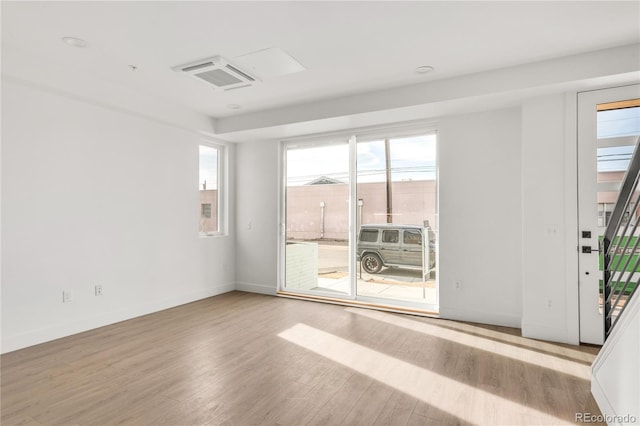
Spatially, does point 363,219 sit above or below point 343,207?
below

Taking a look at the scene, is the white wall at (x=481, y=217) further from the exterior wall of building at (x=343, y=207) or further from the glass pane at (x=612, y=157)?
the glass pane at (x=612, y=157)

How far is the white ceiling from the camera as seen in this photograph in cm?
253

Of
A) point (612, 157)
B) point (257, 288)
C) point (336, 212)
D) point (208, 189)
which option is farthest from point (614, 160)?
point (208, 189)

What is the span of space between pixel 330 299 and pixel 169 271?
2339 millimetres

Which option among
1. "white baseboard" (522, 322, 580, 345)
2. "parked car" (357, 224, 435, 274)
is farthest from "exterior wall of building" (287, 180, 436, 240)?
"white baseboard" (522, 322, 580, 345)

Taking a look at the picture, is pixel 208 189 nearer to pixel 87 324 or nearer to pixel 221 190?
pixel 221 190

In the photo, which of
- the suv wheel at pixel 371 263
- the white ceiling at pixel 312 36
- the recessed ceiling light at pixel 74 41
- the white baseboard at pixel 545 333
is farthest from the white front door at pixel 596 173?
Result: the recessed ceiling light at pixel 74 41

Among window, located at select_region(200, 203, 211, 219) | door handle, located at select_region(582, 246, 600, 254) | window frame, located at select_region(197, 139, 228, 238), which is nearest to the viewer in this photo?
door handle, located at select_region(582, 246, 600, 254)

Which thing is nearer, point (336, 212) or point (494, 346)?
point (494, 346)

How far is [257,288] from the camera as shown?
5.80m

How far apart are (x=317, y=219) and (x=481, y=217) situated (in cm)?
236

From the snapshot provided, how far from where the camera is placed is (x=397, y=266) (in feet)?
15.7

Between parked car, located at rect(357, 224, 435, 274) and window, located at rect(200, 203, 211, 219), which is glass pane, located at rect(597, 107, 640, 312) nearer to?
parked car, located at rect(357, 224, 435, 274)

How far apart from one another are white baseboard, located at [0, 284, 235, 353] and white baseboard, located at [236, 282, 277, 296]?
2.27 ft
